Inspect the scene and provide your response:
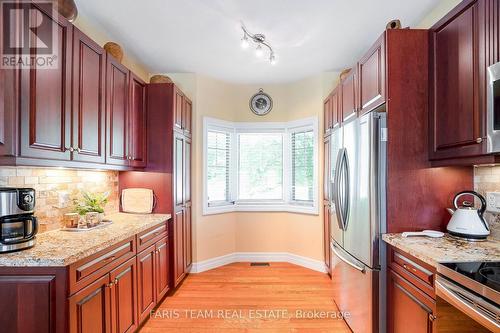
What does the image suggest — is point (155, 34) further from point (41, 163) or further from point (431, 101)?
point (431, 101)

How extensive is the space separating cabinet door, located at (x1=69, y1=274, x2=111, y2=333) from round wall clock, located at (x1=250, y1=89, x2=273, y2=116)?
2.92 meters

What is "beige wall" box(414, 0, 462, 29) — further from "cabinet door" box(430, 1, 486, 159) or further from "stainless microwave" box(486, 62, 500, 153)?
"stainless microwave" box(486, 62, 500, 153)

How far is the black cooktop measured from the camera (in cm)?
107

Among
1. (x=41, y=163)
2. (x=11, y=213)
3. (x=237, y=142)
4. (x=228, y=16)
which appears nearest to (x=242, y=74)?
(x=237, y=142)

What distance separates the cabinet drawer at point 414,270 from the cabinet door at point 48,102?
2244mm

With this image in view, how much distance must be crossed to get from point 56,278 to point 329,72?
11.7 ft

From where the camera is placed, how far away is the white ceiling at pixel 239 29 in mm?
2109

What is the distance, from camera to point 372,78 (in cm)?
201

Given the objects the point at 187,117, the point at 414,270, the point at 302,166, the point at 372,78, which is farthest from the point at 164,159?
the point at 414,270

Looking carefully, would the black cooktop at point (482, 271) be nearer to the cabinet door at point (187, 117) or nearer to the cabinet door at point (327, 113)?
the cabinet door at point (327, 113)

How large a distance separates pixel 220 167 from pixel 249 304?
1885mm

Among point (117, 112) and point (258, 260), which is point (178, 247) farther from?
point (117, 112)

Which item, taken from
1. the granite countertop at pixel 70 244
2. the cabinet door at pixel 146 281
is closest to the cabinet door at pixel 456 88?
the granite countertop at pixel 70 244

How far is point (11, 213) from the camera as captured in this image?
1378 mm
